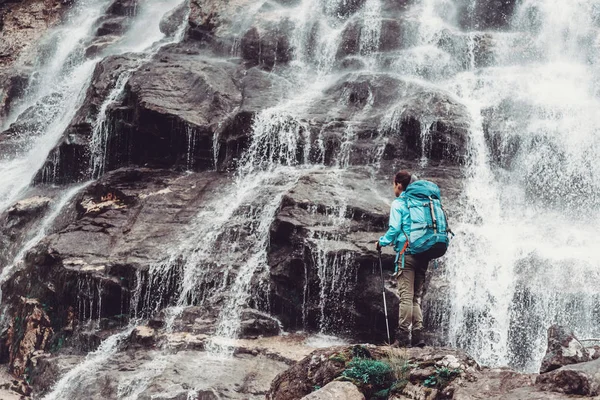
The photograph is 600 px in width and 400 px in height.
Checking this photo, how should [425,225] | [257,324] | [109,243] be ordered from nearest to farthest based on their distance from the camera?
1. [425,225]
2. [257,324]
3. [109,243]

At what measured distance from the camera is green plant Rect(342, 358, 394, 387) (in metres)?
6.68

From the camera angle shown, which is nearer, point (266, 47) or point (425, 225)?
point (425, 225)

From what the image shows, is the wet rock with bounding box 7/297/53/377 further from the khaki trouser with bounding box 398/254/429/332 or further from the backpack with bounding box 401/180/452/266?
the backpack with bounding box 401/180/452/266

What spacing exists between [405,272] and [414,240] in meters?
0.41

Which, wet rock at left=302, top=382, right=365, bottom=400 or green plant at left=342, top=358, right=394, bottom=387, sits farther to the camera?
green plant at left=342, top=358, right=394, bottom=387

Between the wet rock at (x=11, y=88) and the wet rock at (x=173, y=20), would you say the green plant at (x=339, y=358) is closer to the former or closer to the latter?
the wet rock at (x=173, y=20)

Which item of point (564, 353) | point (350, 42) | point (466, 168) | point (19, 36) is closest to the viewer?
point (564, 353)

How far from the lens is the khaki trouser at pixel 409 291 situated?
7.70m

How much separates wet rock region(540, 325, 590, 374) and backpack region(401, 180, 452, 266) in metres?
1.75

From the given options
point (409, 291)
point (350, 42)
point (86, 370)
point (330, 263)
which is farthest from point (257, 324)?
point (350, 42)

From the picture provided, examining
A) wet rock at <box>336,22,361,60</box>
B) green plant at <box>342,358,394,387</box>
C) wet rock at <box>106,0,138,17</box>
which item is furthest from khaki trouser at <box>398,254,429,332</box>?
wet rock at <box>106,0,138,17</box>

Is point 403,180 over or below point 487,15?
below

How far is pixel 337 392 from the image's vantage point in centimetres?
639

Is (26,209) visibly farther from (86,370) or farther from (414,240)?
(414,240)
